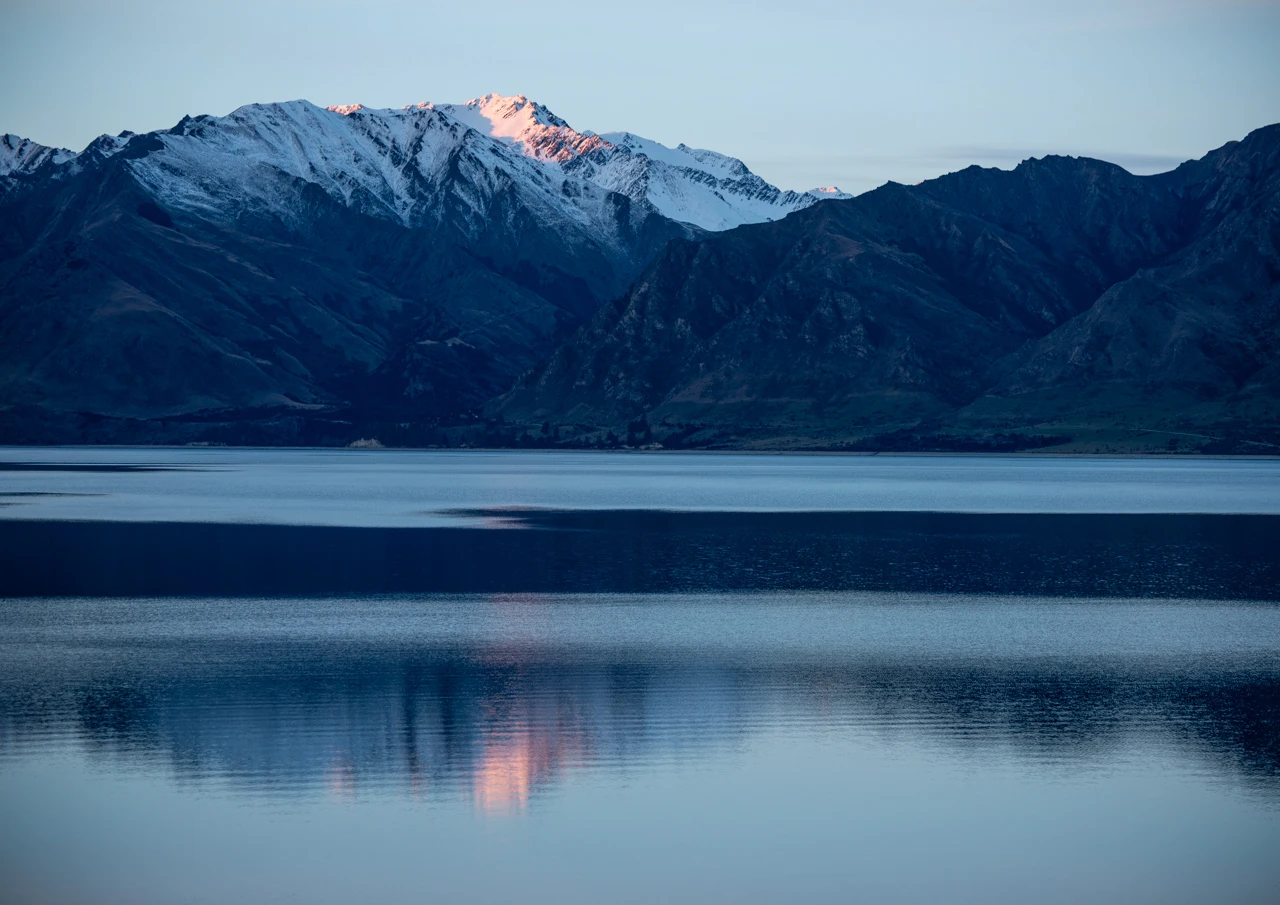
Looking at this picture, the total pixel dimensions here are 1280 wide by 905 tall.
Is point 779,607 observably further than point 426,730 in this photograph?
Yes

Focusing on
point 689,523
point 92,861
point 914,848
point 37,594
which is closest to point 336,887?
point 92,861

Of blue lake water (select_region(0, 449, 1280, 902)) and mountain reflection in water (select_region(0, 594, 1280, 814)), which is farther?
mountain reflection in water (select_region(0, 594, 1280, 814))

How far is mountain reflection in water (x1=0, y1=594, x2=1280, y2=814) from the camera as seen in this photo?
2120 inches

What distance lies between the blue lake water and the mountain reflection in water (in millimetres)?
264

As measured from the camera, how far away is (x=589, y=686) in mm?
67500

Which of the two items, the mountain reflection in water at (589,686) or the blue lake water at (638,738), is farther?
the mountain reflection in water at (589,686)

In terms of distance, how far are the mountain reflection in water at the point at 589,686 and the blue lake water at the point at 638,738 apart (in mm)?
264

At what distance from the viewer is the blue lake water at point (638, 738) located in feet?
137

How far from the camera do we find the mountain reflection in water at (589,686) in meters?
53.8

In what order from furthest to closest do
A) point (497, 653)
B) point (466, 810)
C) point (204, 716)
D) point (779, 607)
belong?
point (779, 607), point (497, 653), point (204, 716), point (466, 810)

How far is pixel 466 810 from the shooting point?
46.7 metres

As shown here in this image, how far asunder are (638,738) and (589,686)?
424 inches

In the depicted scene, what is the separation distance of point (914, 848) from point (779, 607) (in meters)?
52.7

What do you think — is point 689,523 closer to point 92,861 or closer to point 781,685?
point 781,685
